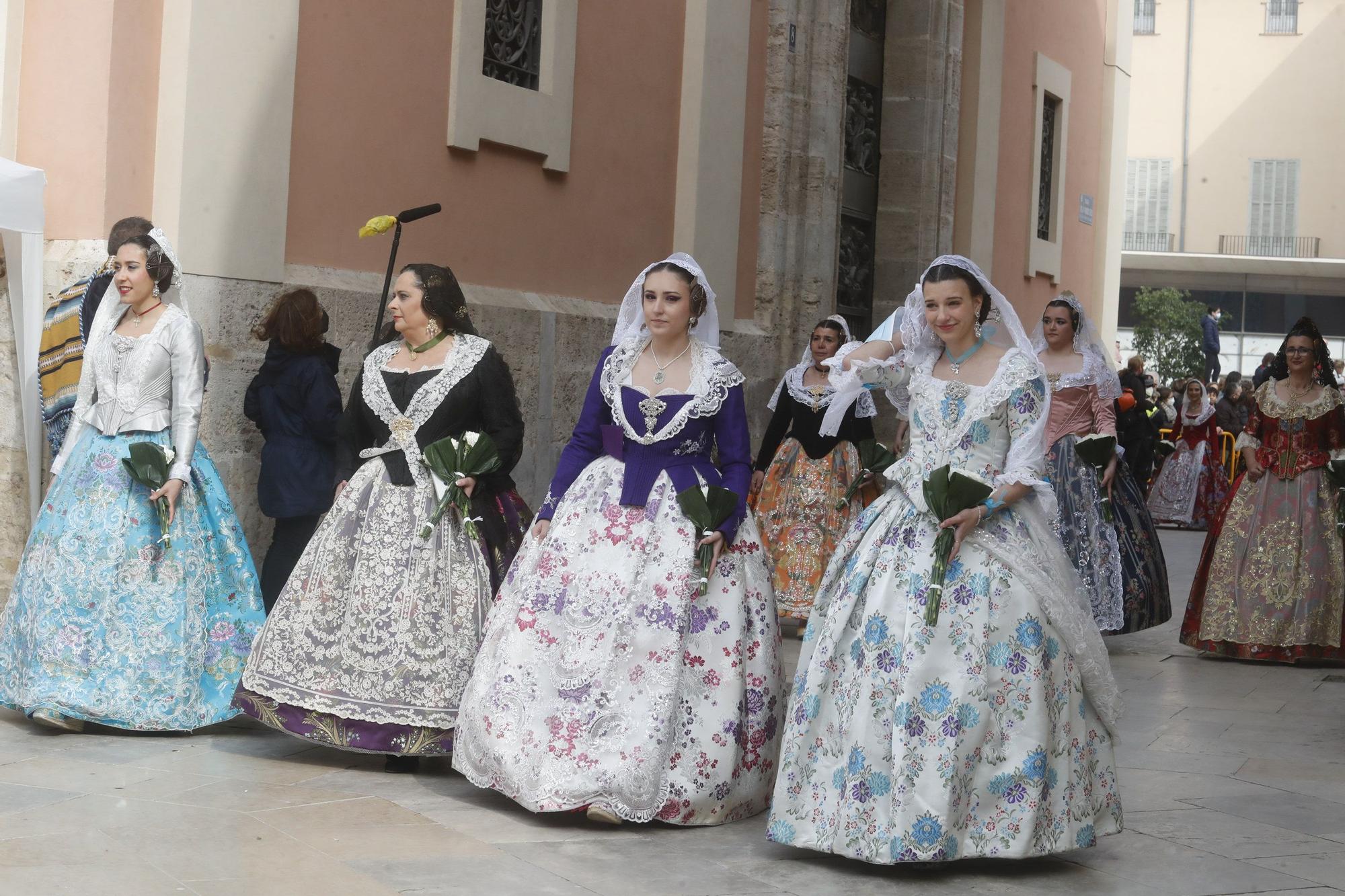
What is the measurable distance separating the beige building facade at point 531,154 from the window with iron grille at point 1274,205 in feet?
75.9

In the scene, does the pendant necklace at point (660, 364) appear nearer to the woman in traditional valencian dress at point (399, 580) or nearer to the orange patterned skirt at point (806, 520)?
the woman in traditional valencian dress at point (399, 580)

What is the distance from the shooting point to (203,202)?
297 inches

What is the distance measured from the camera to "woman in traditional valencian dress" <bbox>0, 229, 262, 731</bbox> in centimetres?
608

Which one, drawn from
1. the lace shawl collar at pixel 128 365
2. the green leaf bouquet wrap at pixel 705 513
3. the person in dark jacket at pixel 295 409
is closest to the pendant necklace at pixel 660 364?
the green leaf bouquet wrap at pixel 705 513

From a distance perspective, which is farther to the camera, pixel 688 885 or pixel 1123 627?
pixel 1123 627

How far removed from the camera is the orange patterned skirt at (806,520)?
368 inches

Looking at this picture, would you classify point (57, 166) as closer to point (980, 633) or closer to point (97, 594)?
point (97, 594)

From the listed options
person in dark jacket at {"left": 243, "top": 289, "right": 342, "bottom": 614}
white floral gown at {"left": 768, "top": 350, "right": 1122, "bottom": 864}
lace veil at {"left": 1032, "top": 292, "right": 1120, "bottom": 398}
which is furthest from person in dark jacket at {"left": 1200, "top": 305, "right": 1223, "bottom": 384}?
white floral gown at {"left": 768, "top": 350, "right": 1122, "bottom": 864}

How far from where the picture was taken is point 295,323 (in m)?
7.45

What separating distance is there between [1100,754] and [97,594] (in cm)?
353

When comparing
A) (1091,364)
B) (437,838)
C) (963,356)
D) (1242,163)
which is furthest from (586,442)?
(1242,163)

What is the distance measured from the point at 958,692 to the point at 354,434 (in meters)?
2.51

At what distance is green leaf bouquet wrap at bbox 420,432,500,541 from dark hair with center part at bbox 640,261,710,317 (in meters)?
0.79

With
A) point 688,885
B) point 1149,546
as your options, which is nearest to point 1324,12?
point 1149,546
